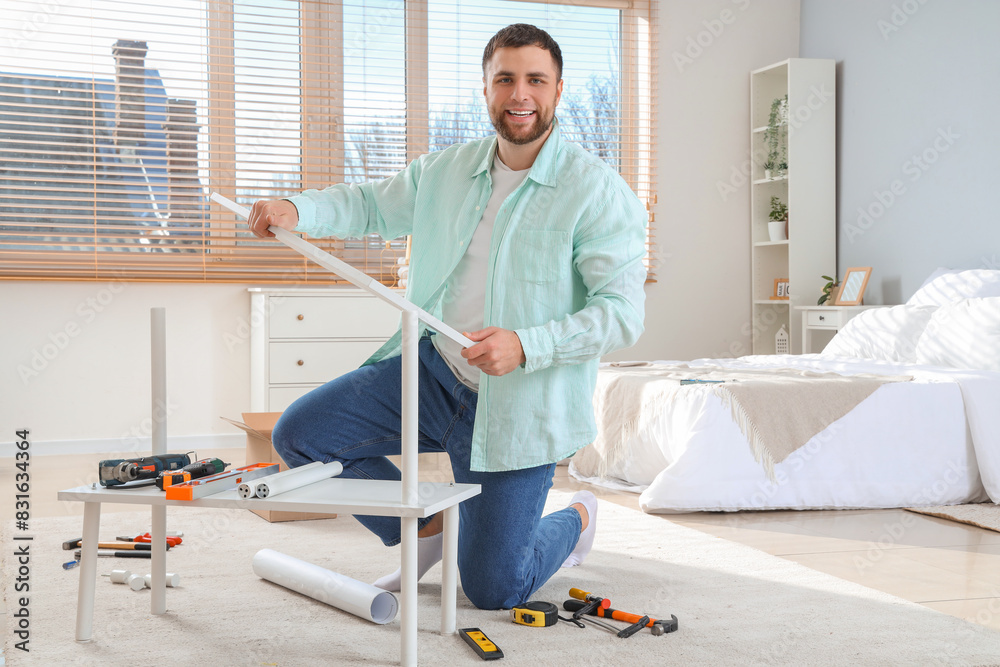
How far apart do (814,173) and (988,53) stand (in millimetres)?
1151

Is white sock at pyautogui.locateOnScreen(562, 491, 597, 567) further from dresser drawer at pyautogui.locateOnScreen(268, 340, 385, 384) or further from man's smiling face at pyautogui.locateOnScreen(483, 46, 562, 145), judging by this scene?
dresser drawer at pyautogui.locateOnScreen(268, 340, 385, 384)

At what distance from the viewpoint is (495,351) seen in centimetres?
161

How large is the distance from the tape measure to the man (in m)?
0.06

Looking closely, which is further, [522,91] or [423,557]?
[423,557]

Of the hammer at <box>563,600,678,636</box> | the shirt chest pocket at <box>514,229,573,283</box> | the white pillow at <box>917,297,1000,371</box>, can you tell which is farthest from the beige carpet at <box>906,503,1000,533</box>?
the shirt chest pocket at <box>514,229,573,283</box>

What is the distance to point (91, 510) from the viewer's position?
5.62 ft

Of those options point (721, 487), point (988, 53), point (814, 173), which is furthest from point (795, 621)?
point (814, 173)

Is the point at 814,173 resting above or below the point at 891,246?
above

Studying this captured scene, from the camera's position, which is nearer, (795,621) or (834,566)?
(795,621)

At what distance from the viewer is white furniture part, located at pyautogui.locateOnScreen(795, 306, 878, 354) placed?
4594 millimetres

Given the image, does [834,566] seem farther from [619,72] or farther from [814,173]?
[619,72]

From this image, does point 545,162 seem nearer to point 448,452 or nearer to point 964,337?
point 448,452

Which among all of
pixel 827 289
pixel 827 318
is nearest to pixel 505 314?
pixel 827 318

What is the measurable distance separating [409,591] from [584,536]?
784 millimetres
